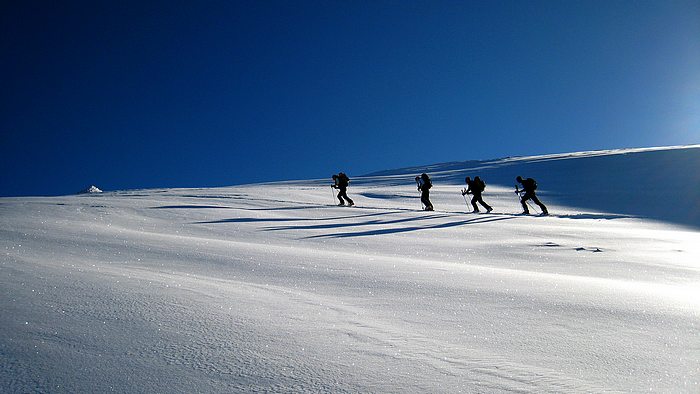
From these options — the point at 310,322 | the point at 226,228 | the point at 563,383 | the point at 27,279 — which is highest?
the point at 226,228

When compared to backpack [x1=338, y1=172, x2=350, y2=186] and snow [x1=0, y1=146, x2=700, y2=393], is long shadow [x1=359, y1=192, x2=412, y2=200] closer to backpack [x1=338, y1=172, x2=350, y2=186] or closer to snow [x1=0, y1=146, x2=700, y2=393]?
backpack [x1=338, y1=172, x2=350, y2=186]

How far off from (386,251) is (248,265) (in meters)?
2.67

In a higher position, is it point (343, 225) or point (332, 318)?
point (343, 225)

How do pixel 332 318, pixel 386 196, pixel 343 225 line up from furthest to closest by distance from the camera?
1. pixel 386 196
2. pixel 343 225
3. pixel 332 318

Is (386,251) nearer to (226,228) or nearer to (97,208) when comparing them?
(226,228)

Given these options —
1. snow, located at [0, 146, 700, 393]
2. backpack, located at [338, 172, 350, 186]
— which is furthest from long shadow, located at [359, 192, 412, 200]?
snow, located at [0, 146, 700, 393]

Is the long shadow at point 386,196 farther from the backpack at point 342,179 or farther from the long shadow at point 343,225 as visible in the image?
the long shadow at point 343,225

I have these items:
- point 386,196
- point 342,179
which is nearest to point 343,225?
point 342,179

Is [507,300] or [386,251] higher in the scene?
[386,251]

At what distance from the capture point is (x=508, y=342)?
2477mm

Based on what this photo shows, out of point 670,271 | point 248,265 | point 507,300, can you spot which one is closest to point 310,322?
point 507,300

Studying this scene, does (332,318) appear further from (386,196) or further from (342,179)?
(386,196)

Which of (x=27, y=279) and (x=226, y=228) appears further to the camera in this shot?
(x=226, y=228)

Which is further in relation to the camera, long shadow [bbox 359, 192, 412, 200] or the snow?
long shadow [bbox 359, 192, 412, 200]
